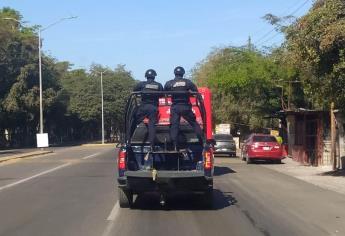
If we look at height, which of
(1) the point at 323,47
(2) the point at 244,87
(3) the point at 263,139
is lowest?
(3) the point at 263,139

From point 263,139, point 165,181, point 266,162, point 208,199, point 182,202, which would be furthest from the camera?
point 266,162

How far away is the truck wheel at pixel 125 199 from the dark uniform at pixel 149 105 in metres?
1.20

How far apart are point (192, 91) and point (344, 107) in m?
9.29

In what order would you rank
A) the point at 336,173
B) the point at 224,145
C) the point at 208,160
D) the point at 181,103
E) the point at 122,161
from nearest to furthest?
the point at 208,160 → the point at 122,161 → the point at 181,103 → the point at 336,173 → the point at 224,145

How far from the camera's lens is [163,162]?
13875 mm

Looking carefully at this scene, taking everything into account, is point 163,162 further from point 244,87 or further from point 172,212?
point 244,87

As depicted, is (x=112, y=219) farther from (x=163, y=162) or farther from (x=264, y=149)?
(x=264, y=149)

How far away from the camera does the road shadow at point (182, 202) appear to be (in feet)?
45.6

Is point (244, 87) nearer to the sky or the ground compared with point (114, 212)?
nearer to the sky

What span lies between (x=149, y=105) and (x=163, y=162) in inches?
53.1

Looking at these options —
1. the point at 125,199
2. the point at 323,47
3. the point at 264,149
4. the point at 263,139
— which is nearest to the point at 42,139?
the point at 263,139

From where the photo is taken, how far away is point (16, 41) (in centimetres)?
6856

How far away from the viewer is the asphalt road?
10.9 meters

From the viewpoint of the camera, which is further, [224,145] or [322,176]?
[224,145]
